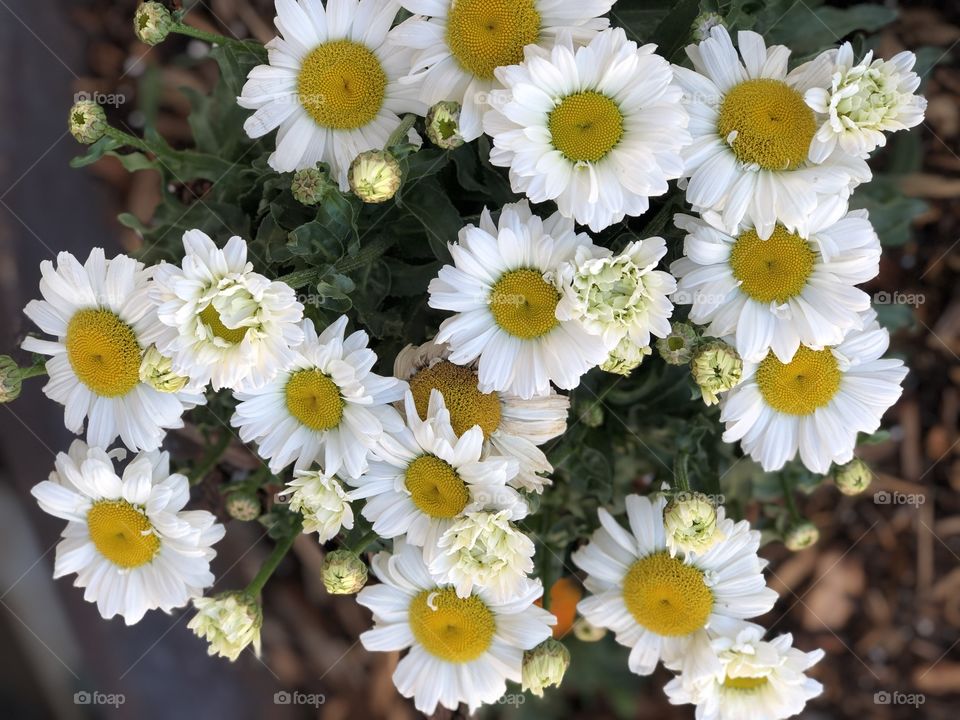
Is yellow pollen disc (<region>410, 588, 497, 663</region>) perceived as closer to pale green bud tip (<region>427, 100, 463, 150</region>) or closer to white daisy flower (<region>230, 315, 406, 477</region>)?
white daisy flower (<region>230, 315, 406, 477</region>)

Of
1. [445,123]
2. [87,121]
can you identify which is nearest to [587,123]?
[445,123]

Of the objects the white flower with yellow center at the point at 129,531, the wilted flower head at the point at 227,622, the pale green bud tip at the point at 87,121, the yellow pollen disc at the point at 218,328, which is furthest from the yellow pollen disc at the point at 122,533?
the pale green bud tip at the point at 87,121

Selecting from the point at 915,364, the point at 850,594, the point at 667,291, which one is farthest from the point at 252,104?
the point at 850,594

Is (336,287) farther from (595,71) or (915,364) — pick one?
(915,364)

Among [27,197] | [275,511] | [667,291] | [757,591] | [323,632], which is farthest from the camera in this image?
[323,632]

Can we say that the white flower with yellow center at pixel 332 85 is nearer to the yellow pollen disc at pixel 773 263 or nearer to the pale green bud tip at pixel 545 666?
the yellow pollen disc at pixel 773 263

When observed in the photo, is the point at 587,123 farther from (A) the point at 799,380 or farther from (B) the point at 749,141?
(A) the point at 799,380
